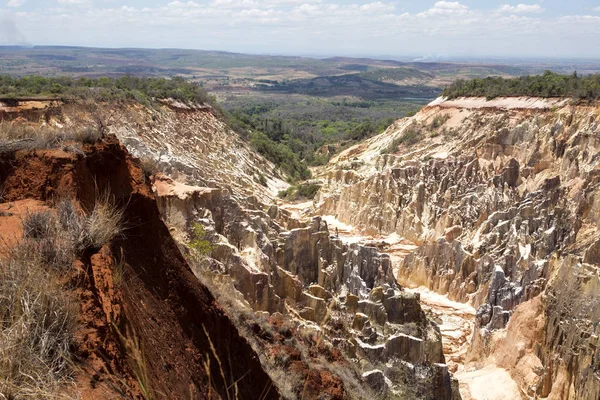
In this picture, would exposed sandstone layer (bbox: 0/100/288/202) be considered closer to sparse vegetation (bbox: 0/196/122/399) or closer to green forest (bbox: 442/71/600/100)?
sparse vegetation (bbox: 0/196/122/399)

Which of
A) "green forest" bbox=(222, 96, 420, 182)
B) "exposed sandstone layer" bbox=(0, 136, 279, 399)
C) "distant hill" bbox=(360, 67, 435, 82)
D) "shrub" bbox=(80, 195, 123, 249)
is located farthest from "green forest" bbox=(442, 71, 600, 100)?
"distant hill" bbox=(360, 67, 435, 82)

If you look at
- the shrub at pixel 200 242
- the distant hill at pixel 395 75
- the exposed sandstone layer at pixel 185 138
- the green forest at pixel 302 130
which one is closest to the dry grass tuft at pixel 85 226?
the shrub at pixel 200 242

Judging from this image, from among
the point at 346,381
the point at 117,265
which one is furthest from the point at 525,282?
the point at 117,265

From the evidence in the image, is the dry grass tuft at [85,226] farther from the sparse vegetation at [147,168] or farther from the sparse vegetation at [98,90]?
the sparse vegetation at [98,90]

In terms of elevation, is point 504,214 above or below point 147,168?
below

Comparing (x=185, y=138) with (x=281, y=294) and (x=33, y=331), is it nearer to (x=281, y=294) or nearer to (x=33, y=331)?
(x=281, y=294)

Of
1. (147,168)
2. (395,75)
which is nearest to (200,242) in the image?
(147,168)

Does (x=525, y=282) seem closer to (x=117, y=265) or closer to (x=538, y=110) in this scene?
(x=117, y=265)
